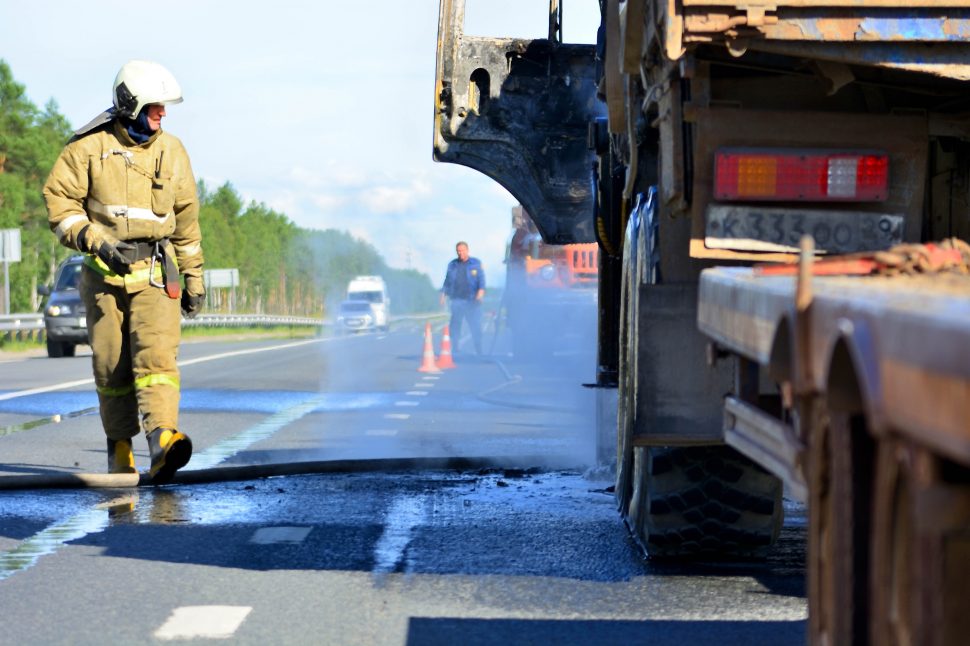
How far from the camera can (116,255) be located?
8.13 meters

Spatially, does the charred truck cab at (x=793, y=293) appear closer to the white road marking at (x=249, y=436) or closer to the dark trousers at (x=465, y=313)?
the white road marking at (x=249, y=436)

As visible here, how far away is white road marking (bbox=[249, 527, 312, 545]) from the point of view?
20.9 ft

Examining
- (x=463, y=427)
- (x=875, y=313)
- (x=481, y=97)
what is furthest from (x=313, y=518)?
(x=463, y=427)

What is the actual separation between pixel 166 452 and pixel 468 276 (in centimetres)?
2014

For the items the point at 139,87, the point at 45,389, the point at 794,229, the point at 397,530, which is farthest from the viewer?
the point at 45,389

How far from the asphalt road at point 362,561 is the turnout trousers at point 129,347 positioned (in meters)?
0.61

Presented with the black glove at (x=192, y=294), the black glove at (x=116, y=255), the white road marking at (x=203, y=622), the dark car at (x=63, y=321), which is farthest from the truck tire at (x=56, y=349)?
the white road marking at (x=203, y=622)

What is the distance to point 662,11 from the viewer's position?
507 centimetres

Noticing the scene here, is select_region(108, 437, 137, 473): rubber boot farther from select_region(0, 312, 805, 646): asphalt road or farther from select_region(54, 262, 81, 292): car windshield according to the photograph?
select_region(54, 262, 81, 292): car windshield

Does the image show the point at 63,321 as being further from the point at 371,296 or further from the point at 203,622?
the point at 371,296

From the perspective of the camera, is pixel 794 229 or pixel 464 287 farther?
pixel 464 287

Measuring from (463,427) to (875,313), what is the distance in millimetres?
10559

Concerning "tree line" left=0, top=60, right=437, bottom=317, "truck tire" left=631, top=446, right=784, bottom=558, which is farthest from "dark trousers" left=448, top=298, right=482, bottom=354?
"tree line" left=0, top=60, right=437, bottom=317

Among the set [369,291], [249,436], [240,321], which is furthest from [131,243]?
[369,291]
